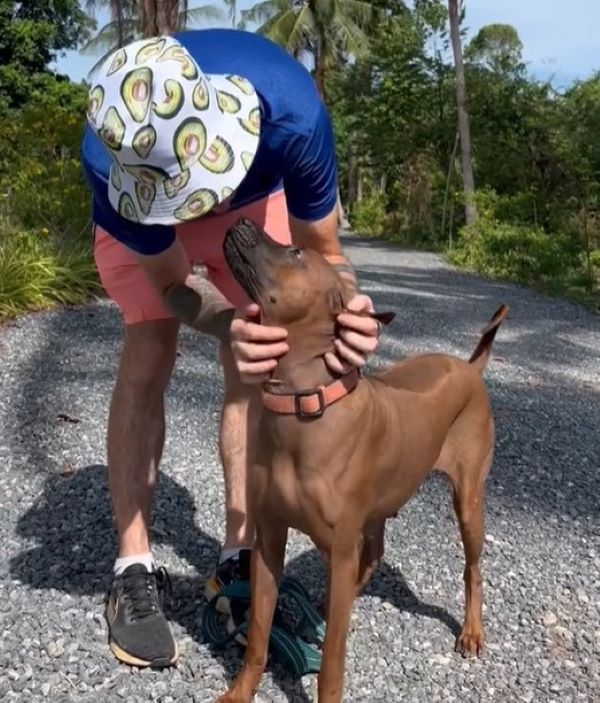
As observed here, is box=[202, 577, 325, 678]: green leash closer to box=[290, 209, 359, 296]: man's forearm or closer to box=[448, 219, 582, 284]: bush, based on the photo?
box=[290, 209, 359, 296]: man's forearm

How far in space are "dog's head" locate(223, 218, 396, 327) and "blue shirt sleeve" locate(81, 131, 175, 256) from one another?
316 mm

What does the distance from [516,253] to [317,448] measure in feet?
46.5

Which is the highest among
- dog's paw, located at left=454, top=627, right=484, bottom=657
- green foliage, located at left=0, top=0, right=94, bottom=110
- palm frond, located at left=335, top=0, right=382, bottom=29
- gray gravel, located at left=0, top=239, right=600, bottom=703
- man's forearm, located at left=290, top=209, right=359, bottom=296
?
palm frond, located at left=335, top=0, right=382, bottom=29

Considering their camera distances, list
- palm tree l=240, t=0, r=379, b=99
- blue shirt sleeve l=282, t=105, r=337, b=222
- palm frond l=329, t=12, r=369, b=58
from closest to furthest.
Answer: blue shirt sleeve l=282, t=105, r=337, b=222
palm frond l=329, t=12, r=369, b=58
palm tree l=240, t=0, r=379, b=99

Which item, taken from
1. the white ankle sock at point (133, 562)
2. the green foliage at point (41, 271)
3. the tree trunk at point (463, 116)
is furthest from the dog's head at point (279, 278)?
the tree trunk at point (463, 116)

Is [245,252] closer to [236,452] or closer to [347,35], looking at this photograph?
[236,452]

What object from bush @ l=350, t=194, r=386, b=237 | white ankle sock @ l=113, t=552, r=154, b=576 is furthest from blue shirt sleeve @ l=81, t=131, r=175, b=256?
bush @ l=350, t=194, r=386, b=237

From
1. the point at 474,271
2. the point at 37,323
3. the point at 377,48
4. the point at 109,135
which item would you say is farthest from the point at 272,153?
the point at 377,48

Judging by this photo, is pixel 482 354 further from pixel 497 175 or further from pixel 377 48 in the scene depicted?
pixel 377 48

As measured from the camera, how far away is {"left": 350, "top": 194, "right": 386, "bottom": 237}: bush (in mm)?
27312

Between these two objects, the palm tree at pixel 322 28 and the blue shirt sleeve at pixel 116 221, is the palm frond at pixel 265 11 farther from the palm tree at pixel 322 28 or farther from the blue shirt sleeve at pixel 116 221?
the blue shirt sleeve at pixel 116 221

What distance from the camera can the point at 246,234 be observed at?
2359 millimetres

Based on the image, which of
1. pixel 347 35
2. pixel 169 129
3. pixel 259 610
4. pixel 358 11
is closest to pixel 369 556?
pixel 259 610

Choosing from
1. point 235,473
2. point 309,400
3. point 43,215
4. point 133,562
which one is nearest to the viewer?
point 309,400
